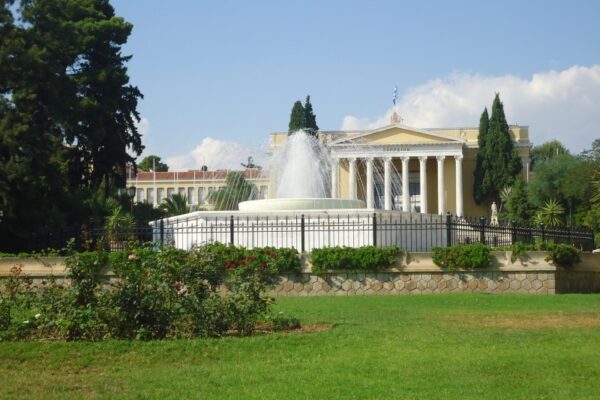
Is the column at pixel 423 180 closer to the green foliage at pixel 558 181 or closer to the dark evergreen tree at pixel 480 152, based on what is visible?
the dark evergreen tree at pixel 480 152

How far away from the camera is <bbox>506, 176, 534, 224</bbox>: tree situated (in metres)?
72.0

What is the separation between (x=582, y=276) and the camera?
→ 22734mm

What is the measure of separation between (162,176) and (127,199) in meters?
48.0

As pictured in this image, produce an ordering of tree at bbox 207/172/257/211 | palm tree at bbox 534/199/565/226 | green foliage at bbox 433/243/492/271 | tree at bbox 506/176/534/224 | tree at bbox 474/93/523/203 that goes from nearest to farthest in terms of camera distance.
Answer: green foliage at bbox 433/243/492/271 → tree at bbox 207/172/257/211 → palm tree at bbox 534/199/565/226 → tree at bbox 506/176/534/224 → tree at bbox 474/93/523/203

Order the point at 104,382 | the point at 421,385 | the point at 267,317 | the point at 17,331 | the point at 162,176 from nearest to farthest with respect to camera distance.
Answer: the point at 421,385 → the point at 104,382 → the point at 17,331 → the point at 267,317 → the point at 162,176

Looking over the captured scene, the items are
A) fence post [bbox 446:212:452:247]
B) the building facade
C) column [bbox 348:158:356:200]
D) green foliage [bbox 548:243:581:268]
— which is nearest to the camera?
green foliage [bbox 548:243:581:268]

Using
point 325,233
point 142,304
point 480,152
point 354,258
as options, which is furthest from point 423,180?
point 142,304

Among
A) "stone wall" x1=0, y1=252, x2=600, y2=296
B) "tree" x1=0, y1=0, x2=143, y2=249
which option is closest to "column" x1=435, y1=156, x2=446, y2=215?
"tree" x1=0, y1=0, x2=143, y2=249

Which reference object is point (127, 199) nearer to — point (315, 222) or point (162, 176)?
point (315, 222)

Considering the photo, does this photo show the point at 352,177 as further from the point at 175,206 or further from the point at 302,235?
the point at 302,235

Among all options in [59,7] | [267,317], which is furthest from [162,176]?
[267,317]

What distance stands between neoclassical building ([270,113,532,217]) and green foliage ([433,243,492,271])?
58247 mm

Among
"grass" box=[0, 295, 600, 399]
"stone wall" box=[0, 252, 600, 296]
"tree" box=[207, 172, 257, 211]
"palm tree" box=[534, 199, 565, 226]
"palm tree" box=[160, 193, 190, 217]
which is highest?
"tree" box=[207, 172, 257, 211]

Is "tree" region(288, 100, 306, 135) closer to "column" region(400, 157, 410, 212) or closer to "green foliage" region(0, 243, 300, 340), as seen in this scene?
"column" region(400, 157, 410, 212)
